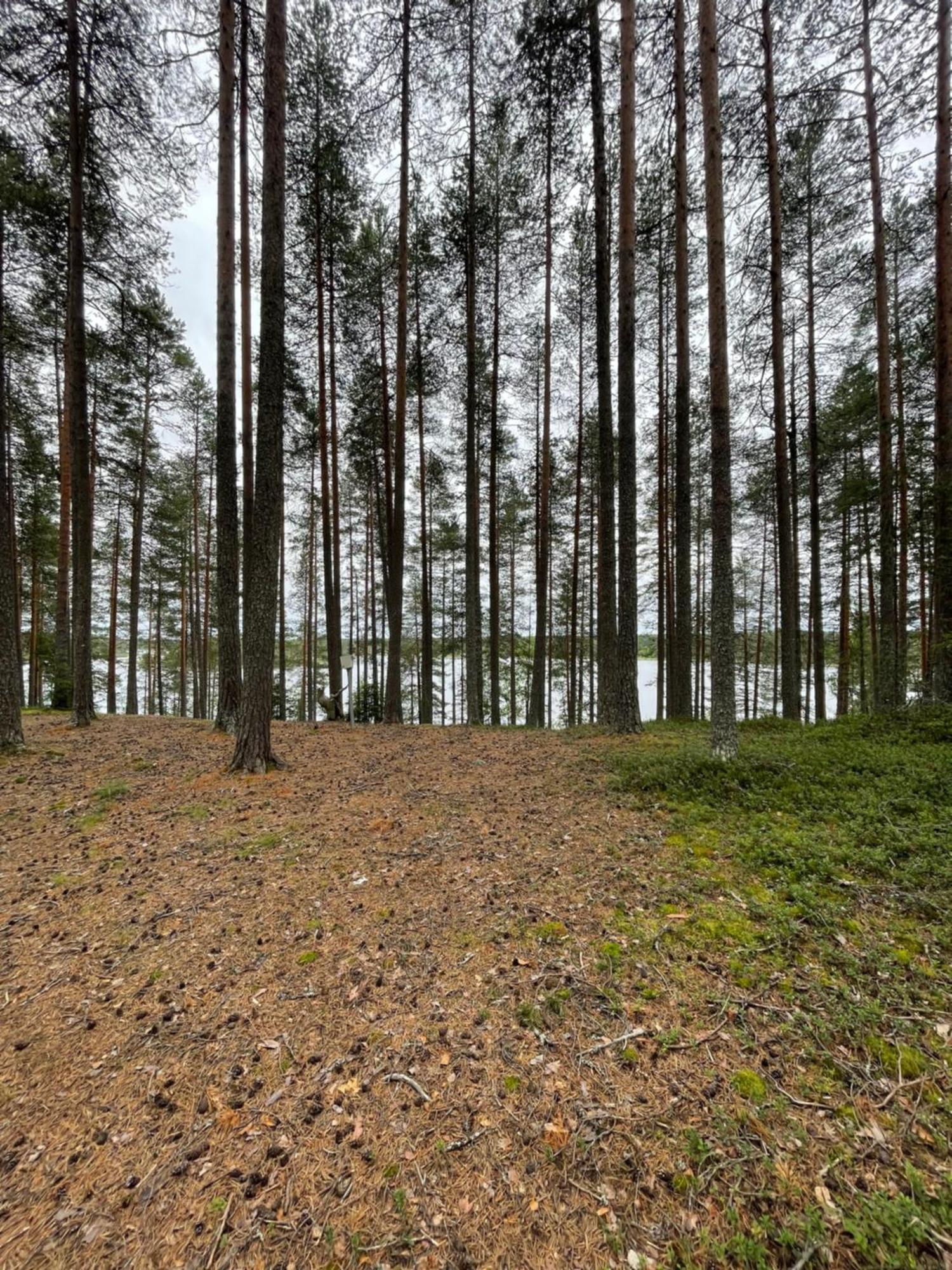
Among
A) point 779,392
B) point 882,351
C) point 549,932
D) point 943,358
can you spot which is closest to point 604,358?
point 779,392

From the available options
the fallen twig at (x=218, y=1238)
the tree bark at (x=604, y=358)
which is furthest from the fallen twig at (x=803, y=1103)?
the tree bark at (x=604, y=358)

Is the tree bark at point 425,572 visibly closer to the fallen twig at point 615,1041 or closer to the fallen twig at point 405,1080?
the fallen twig at point 615,1041

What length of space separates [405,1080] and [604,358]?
29.8 feet

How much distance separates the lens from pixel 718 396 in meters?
5.20

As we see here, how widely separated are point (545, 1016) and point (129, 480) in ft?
56.7

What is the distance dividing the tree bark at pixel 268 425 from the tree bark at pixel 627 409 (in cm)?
456

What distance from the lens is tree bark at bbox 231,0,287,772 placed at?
17.0ft

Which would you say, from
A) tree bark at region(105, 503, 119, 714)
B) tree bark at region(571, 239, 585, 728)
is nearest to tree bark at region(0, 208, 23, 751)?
tree bark at region(571, 239, 585, 728)

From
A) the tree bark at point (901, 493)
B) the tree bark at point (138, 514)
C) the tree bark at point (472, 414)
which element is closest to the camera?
the tree bark at point (901, 493)

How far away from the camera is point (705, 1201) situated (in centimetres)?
138

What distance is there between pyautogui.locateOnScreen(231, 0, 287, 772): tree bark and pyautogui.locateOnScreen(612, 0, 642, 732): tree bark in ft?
15.0

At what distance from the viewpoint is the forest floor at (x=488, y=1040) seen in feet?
4.48

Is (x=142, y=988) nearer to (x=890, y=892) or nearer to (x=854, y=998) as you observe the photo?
(x=854, y=998)

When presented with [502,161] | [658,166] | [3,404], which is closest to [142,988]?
[3,404]
